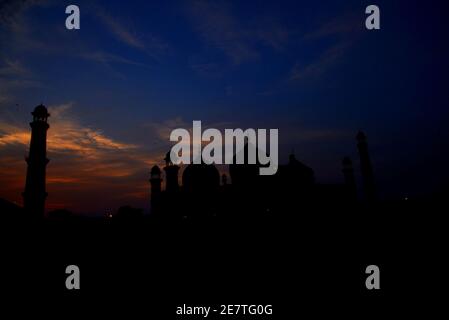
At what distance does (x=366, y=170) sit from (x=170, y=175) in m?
19.6

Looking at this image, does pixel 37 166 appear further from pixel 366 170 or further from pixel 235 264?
pixel 366 170

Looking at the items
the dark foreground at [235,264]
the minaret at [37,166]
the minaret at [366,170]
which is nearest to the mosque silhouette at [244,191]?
the minaret at [366,170]

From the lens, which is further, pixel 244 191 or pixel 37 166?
pixel 244 191

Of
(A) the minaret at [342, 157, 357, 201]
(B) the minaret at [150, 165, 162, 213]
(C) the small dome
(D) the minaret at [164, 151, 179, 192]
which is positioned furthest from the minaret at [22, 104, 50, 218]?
(A) the minaret at [342, 157, 357, 201]

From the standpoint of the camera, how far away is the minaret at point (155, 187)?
81.6 feet

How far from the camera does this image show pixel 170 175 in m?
27.1

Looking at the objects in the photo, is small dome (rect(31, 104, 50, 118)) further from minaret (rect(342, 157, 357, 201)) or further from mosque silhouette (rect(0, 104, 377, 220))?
minaret (rect(342, 157, 357, 201))

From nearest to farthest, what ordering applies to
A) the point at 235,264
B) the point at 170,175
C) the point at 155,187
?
the point at 235,264, the point at 155,187, the point at 170,175

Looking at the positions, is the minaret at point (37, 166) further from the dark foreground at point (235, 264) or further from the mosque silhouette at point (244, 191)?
the mosque silhouette at point (244, 191)

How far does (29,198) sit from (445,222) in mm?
24456

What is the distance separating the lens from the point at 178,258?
12594mm

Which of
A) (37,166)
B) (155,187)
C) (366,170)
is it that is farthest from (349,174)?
(37,166)

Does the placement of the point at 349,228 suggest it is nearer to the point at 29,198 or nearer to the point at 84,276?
the point at 84,276
